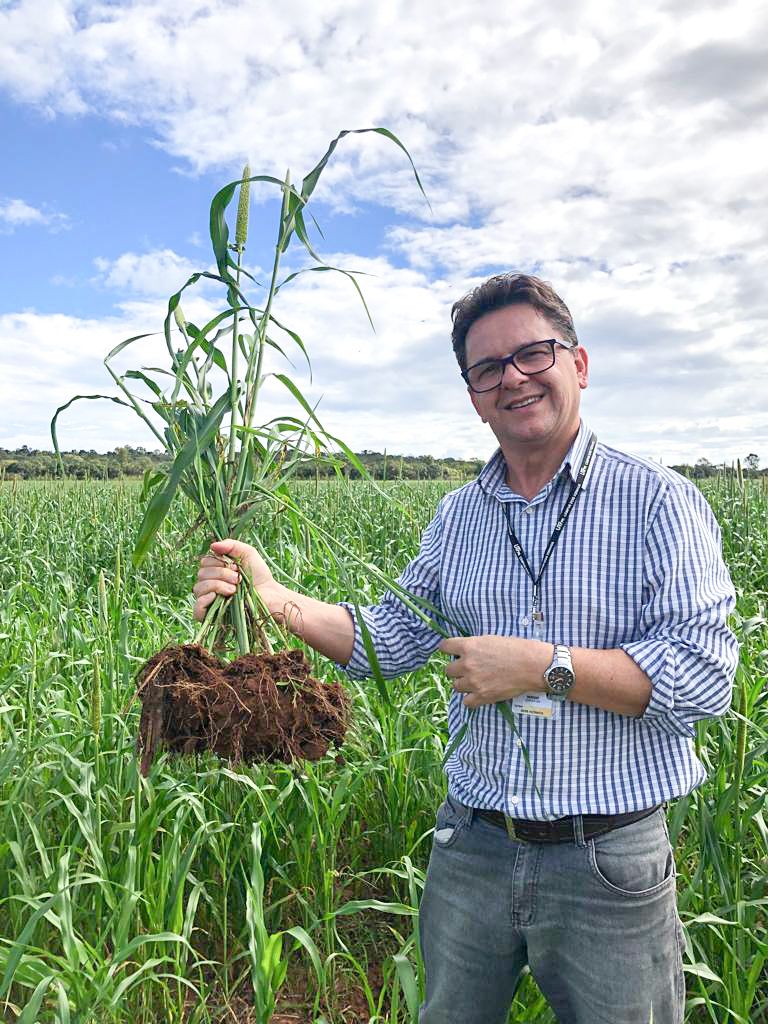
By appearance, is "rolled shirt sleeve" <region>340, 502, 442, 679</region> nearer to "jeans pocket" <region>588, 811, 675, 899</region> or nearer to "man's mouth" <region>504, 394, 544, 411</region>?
"man's mouth" <region>504, 394, 544, 411</region>

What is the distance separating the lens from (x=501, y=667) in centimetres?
147

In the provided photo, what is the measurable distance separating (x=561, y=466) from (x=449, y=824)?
0.86 meters

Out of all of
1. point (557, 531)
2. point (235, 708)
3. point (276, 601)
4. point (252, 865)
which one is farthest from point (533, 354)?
point (252, 865)

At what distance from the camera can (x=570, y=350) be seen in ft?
5.65

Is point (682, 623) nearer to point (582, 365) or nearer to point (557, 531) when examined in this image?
point (557, 531)

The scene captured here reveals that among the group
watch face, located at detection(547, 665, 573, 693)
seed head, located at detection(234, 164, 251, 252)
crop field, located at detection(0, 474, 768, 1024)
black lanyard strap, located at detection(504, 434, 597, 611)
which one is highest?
seed head, located at detection(234, 164, 251, 252)

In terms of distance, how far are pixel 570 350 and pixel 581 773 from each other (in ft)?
3.00

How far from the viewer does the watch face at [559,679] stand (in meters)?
1.45

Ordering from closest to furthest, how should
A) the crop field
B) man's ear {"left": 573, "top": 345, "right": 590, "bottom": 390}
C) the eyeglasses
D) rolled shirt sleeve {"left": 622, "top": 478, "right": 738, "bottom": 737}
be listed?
rolled shirt sleeve {"left": 622, "top": 478, "right": 738, "bottom": 737} → the eyeglasses → man's ear {"left": 573, "top": 345, "right": 590, "bottom": 390} → the crop field

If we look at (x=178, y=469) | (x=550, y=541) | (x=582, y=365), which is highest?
(x=582, y=365)

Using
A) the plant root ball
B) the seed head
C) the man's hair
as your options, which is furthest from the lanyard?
the seed head

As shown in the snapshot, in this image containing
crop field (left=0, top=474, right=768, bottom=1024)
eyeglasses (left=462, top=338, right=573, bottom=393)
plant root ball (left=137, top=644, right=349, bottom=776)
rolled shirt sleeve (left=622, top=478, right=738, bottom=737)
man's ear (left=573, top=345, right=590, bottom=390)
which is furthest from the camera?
crop field (left=0, top=474, right=768, bottom=1024)

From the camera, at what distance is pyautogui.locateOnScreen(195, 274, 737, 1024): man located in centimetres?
147

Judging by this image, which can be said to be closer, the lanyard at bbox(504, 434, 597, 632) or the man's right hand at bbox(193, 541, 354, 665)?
the lanyard at bbox(504, 434, 597, 632)
